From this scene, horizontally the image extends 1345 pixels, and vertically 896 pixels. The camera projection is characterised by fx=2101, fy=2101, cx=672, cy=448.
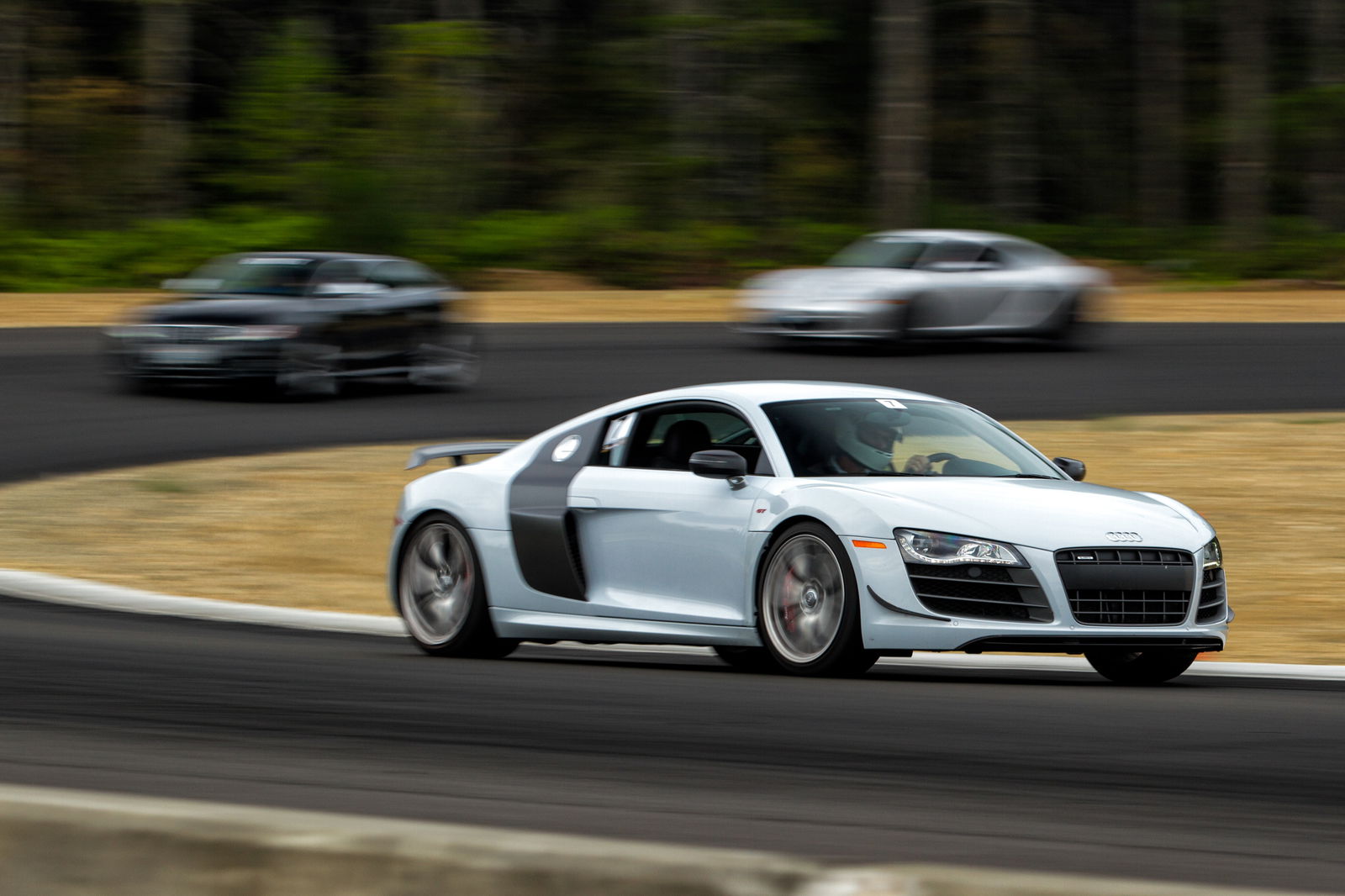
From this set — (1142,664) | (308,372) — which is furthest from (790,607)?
(308,372)

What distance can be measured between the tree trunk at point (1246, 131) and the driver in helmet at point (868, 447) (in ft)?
109

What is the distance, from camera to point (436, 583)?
9.84 m

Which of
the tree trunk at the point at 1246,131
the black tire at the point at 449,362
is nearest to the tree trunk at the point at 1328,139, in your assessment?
the tree trunk at the point at 1246,131

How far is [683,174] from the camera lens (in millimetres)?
44344

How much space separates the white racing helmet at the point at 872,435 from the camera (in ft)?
29.0

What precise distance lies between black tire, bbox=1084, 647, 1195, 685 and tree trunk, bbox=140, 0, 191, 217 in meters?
37.4

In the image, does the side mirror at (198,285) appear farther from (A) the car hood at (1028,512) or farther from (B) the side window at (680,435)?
(A) the car hood at (1028,512)

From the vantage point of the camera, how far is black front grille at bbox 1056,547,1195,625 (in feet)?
26.5

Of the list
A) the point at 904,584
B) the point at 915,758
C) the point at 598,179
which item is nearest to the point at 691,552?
the point at 904,584

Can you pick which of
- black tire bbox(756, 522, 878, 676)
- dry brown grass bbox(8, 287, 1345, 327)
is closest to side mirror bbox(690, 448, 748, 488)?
black tire bbox(756, 522, 878, 676)

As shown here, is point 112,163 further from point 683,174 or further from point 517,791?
point 517,791

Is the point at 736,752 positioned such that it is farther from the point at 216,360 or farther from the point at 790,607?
the point at 216,360

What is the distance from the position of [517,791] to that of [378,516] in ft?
31.6

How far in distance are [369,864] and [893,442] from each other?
5.56 metres
